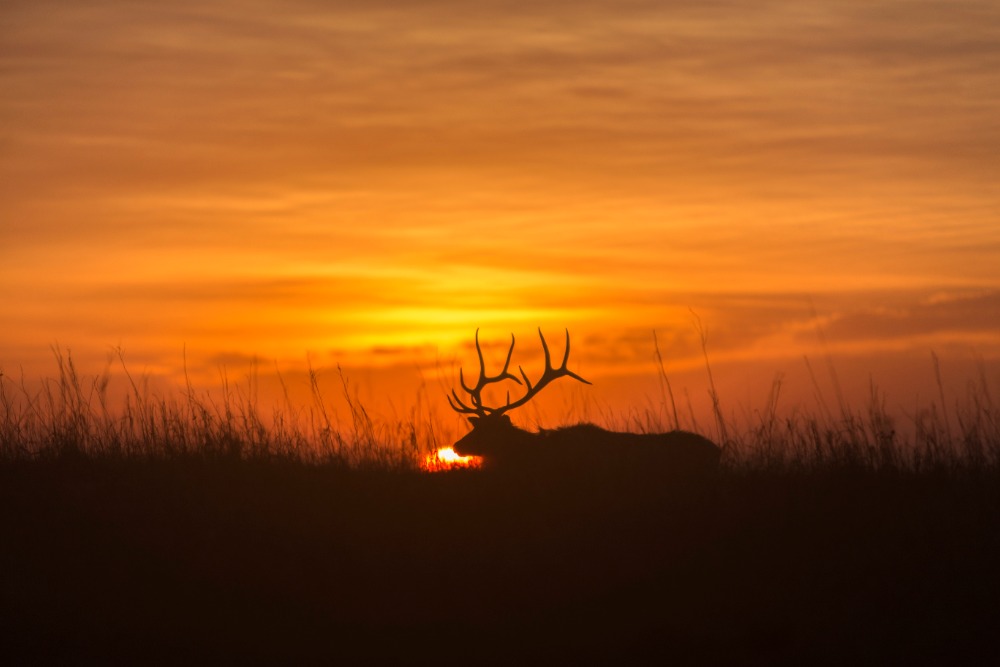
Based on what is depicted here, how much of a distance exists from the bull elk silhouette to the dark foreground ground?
1.33m

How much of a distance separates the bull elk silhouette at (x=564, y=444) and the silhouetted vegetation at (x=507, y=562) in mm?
728

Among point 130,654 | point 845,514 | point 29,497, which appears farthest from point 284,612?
point 845,514

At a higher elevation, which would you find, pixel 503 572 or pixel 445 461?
pixel 445 461

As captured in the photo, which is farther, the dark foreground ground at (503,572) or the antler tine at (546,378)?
the antler tine at (546,378)

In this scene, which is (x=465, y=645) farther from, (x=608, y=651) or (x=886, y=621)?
(x=886, y=621)

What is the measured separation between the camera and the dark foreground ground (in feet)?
18.1

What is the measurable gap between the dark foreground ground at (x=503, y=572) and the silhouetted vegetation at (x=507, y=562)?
15 mm

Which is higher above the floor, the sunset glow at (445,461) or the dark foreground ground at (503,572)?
the sunset glow at (445,461)

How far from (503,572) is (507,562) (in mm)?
134

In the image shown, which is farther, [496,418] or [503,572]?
[496,418]

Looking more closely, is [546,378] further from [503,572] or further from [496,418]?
[503,572]

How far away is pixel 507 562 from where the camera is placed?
643 centimetres

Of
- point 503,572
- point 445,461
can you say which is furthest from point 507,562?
point 445,461

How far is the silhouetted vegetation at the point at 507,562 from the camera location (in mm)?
5559
